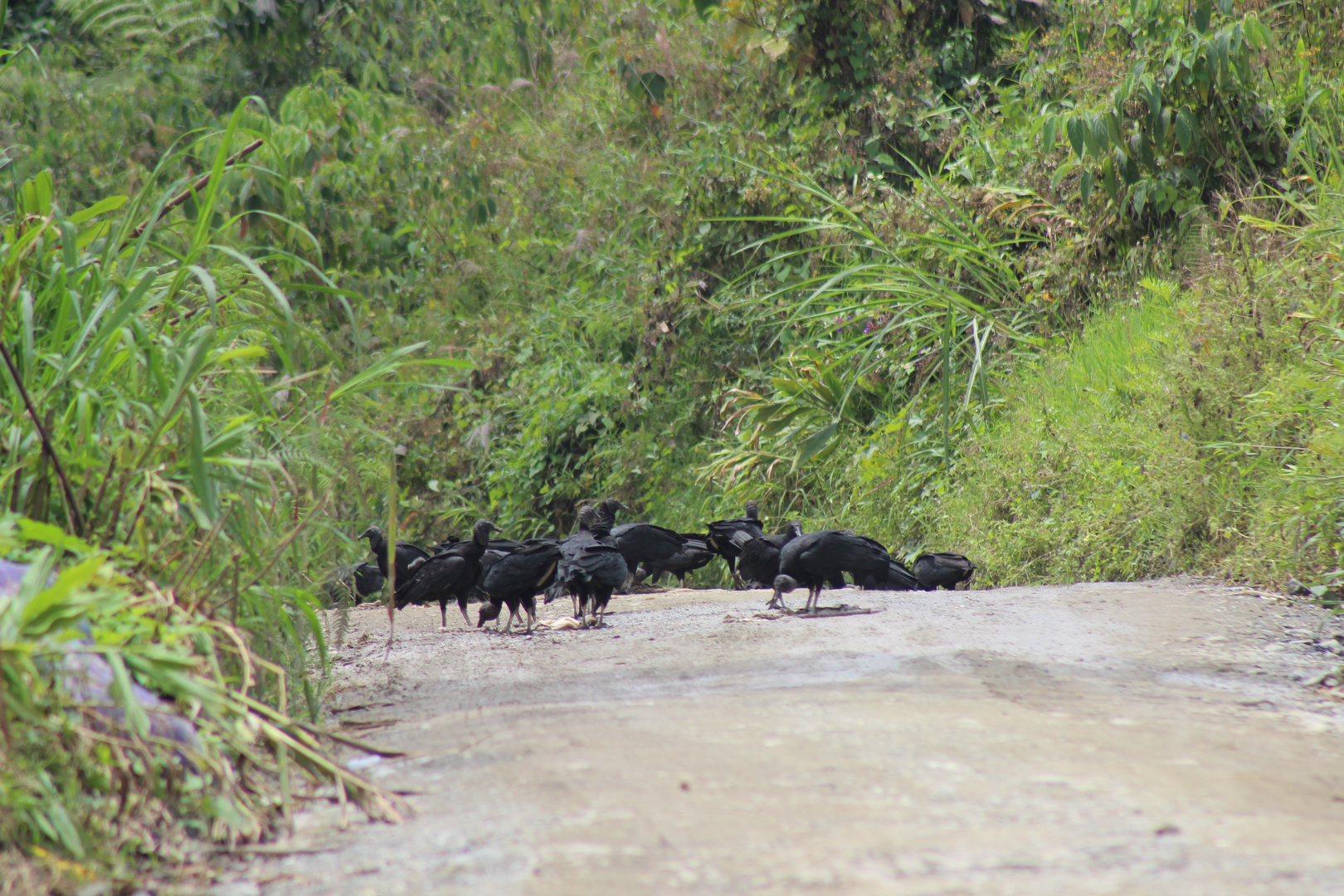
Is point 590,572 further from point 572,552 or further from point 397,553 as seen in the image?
point 397,553

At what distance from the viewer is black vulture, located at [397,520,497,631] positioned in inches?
219

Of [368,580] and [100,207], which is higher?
[100,207]

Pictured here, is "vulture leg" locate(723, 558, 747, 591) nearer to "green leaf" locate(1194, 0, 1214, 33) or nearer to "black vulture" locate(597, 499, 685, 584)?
"black vulture" locate(597, 499, 685, 584)

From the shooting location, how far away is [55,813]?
72.1 inches

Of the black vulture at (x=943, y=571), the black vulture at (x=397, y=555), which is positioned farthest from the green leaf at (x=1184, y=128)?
the black vulture at (x=397, y=555)

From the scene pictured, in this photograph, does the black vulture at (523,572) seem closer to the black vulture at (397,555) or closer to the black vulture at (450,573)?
the black vulture at (450,573)

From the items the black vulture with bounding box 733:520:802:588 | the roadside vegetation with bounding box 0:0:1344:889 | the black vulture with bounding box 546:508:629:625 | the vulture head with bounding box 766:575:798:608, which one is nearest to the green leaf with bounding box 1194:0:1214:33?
the roadside vegetation with bounding box 0:0:1344:889

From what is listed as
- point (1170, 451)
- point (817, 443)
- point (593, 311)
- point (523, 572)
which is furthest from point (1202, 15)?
point (593, 311)

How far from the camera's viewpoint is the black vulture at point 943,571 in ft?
20.1

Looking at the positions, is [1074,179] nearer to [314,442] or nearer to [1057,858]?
[314,442]

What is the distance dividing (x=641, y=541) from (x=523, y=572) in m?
1.51

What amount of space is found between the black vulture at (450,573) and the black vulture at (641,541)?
1.01 meters

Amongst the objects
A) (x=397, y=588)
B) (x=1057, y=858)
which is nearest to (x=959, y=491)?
(x=397, y=588)

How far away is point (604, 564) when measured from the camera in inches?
207
